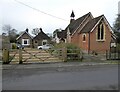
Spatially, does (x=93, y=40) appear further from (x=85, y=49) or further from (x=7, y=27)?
(x=7, y=27)

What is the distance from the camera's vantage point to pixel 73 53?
22.2 metres

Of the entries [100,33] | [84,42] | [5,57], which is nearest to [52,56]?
[5,57]

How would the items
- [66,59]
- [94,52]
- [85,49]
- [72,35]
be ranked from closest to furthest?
[66,59], [94,52], [85,49], [72,35]

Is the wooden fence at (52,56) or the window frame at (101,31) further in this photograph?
the window frame at (101,31)

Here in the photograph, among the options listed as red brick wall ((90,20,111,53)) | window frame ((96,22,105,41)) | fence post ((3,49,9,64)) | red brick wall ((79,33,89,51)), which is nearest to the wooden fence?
fence post ((3,49,9,64))

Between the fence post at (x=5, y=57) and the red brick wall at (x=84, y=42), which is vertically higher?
the red brick wall at (x=84, y=42)

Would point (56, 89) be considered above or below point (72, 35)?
below

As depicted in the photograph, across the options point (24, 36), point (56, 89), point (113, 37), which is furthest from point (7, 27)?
point (56, 89)

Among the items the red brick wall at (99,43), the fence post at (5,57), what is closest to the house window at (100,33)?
the red brick wall at (99,43)

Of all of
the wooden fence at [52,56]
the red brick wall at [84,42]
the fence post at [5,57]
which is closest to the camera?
the fence post at [5,57]

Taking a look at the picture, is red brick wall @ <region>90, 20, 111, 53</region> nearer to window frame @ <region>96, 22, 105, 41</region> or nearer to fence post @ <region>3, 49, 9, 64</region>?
window frame @ <region>96, 22, 105, 41</region>

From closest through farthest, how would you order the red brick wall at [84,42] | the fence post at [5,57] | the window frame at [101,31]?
the fence post at [5,57], the window frame at [101,31], the red brick wall at [84,42]

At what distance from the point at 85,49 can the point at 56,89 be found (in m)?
27.7

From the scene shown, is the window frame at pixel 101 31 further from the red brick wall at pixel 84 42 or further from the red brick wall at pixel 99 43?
the red brick wall at pixel 84 42
